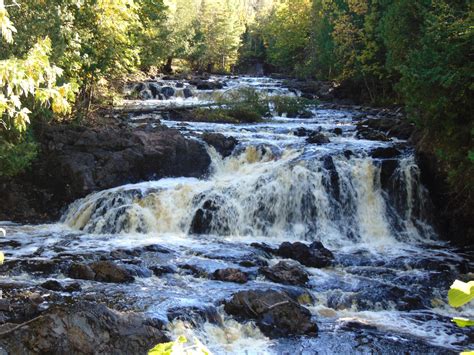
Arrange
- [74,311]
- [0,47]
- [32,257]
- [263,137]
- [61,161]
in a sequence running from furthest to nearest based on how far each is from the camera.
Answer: [263,137], [61,161], [0,47], [32,257], [74,311]

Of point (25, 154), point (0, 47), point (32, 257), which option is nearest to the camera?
point (32, 257)

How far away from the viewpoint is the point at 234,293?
28.9 feet

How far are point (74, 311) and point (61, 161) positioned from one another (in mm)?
10118

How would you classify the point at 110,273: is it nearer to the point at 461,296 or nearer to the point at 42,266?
the point at 42,266

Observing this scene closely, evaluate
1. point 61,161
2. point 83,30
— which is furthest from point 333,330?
point 83,30

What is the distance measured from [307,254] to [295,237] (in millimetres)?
2728

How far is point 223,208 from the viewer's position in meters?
14.5

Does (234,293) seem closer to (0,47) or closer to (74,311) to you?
(74,311)

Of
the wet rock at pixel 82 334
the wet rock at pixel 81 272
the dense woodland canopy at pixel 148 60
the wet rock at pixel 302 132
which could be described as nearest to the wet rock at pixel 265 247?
the wet rock at pixel 81 272

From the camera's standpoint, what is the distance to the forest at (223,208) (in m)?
7.57

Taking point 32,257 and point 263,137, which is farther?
point 263,137

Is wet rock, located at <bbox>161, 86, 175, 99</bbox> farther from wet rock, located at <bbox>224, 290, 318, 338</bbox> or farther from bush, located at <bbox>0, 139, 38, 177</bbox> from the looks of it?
wet rock, located at <bbox>224, 290, 318, 338</bbox>

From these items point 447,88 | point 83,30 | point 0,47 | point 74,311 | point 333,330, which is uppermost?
point 83,30

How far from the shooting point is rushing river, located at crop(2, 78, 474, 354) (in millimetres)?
8008
